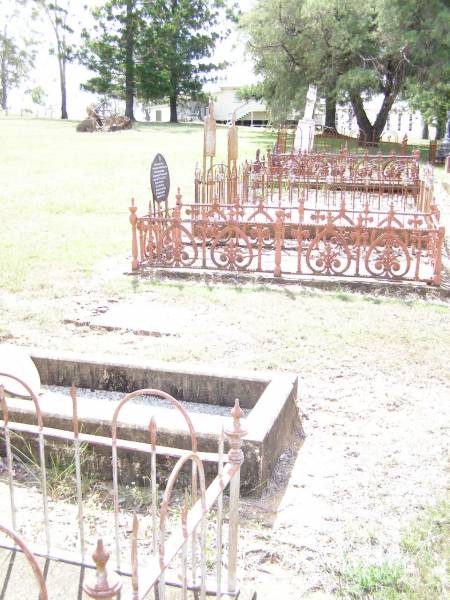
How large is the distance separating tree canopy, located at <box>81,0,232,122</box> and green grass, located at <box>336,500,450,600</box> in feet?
158

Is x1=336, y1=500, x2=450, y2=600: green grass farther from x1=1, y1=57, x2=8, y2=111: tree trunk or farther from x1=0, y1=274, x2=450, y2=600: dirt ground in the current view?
x1=1, y1=57, x2=8, y2=111: tree trunk

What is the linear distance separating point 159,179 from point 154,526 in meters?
7.45

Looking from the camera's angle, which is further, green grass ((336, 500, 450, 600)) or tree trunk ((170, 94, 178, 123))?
tree trunk ((170, 94, 178, 123))

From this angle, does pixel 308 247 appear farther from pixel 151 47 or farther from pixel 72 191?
pixel 151 47

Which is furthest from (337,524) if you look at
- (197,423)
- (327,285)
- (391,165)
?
(391,165)

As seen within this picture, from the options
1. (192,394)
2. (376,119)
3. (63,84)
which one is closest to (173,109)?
(63,84)

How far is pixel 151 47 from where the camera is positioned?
1911 inches

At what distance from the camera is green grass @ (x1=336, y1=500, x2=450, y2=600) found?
2955 mm

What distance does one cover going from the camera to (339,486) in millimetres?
3918

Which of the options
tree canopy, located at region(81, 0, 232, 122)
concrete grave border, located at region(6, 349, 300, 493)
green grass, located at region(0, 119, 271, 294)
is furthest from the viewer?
tree canopy, located at region(81, 0, 232, 122)

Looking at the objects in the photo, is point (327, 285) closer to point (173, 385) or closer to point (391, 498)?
point (173, 385)

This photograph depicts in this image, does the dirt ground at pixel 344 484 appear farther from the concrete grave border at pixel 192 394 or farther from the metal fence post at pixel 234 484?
the metal fence post at pixel 234 484

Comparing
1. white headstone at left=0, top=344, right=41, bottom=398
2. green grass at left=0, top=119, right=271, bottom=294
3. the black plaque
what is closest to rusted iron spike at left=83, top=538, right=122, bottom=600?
white headstone at left=0, top=344, right=41, bottom=398

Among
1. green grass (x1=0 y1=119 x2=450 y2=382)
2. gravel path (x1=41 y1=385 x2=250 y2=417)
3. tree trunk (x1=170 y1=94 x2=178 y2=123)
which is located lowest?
gravel path (x1=41 y1=385 x2=250 y2=417)
